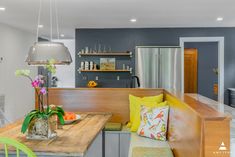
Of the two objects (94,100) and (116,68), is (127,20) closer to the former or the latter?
(116,68)

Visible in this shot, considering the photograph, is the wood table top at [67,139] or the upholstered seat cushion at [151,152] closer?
the wood table top at [67,139]

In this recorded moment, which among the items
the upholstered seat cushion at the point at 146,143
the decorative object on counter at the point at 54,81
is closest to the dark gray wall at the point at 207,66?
the decorative object on counter at the point at 54,81

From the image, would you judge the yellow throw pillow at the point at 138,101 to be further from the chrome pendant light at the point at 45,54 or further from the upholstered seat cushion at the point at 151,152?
the chrome pendant light at the point at 45,54

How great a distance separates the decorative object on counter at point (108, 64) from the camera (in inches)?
276

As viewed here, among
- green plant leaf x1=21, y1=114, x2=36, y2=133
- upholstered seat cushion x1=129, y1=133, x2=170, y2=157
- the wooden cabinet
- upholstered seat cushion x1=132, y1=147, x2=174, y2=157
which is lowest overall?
the wooden cabinet

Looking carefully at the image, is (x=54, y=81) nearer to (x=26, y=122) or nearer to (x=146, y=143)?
(x=146, y=143)

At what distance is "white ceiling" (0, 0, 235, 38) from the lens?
4.35 m

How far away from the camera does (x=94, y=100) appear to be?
4344mm

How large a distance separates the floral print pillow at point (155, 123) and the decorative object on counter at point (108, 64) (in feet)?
11.4

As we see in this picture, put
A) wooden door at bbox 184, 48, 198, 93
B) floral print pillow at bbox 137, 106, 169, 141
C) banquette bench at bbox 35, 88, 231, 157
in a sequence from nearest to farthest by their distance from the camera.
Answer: banquette bench at bbox 35, 88, 231, 157, floral print pillow at bbox 137, 106, 169, 141, wooden door at bbox 184, 48, 198, 93

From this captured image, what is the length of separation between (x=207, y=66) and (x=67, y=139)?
23.3 ft

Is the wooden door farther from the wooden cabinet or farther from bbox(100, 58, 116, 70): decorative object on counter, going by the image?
the wooden cabinet

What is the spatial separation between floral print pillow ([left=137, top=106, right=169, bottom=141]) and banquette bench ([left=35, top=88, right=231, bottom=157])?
97 mm

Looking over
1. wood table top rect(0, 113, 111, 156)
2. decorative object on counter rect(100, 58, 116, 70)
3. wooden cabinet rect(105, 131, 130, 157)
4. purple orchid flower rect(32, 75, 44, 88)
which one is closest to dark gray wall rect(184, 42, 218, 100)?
decorative object on counter rect(100, 58, 116, 70)
